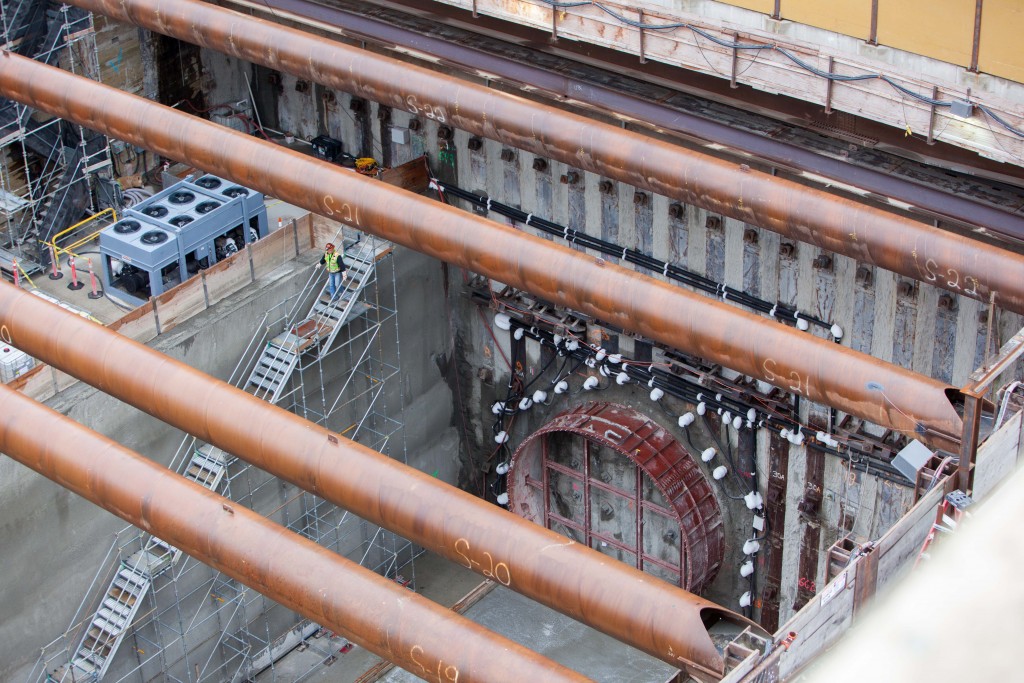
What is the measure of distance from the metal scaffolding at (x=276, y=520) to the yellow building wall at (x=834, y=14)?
1255cm

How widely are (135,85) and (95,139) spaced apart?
218 centimetres

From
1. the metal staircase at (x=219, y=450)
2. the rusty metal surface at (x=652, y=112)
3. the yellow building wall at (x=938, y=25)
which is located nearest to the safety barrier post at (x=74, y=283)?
the metal staircase at (x=219, y=450)

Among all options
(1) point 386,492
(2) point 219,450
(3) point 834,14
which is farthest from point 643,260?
(1) point 386,492

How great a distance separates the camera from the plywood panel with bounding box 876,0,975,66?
20.7 m

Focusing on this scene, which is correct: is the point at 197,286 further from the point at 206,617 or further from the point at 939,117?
the point at 939,117

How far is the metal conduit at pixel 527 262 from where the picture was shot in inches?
725

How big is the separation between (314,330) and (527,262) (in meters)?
9.74

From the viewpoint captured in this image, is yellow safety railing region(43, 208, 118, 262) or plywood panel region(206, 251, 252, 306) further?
yellow safety railing region(43, 208, 118, 262)

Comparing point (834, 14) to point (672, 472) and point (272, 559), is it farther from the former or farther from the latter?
point (272, 559)

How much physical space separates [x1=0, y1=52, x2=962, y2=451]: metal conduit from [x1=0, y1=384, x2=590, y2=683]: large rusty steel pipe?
248 inches

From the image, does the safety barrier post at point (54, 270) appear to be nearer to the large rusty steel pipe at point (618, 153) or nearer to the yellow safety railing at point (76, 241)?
the yellow safety railing at point (76, 241)

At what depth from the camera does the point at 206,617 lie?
30.2 m

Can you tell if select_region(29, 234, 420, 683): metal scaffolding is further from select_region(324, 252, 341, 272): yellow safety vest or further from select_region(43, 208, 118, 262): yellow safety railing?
select_region(43, 208, 118, 262): yellow safety railing

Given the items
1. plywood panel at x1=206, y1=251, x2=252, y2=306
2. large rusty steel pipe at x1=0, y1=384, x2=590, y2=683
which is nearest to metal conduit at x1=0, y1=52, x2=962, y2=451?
plywood panel at x1=206, y1=251, x2=252, y2=306
